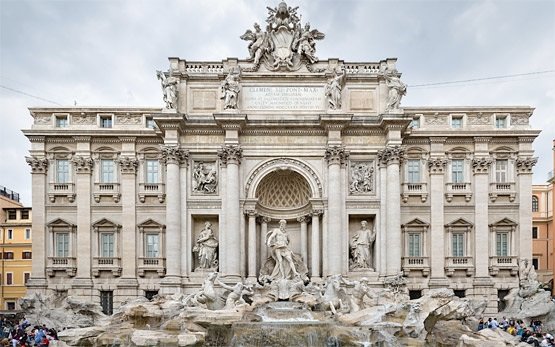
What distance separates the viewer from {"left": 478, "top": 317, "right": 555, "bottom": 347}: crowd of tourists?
787 inches

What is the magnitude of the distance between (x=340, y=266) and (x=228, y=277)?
6.15m

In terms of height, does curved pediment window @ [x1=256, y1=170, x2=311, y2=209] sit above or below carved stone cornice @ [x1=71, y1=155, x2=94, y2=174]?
below

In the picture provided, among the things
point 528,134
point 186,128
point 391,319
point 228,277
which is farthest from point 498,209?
point 186,128

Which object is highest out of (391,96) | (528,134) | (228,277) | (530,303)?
(391,96)

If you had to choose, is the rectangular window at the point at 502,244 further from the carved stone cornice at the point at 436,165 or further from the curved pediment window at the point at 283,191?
the curved pediment window at the point at 283,191

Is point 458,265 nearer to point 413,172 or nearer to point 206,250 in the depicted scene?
point 413,172

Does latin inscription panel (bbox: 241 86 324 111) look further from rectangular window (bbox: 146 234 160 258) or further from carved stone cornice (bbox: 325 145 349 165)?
rectangular window (bbox: 146 234 160 258)

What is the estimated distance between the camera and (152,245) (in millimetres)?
28109

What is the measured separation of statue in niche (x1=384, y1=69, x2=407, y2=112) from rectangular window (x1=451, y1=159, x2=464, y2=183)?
5495mm

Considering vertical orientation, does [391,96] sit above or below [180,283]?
above

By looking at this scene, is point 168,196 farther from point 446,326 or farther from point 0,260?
point 0,260

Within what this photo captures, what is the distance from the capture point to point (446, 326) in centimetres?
2198

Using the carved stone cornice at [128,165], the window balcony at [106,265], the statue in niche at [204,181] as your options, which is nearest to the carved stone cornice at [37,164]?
the carved stone cornice at [128,165]

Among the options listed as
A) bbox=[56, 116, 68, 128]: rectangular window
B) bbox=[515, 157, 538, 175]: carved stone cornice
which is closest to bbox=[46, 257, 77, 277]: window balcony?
bbox=[56, 116, 68, 128]: rectangular window
